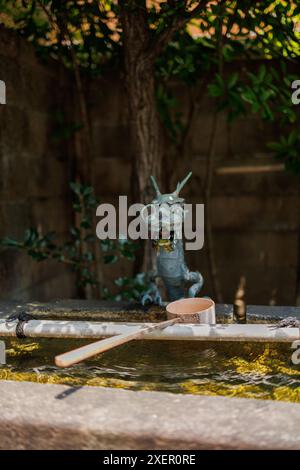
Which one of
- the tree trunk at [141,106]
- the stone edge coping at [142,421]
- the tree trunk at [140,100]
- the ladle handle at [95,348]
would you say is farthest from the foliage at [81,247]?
the stone edge coping at [142,421]

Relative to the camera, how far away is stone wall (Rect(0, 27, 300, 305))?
3930 millimetres

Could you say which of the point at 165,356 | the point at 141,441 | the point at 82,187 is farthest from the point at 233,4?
the point at 141,441

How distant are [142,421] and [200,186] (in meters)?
2.91

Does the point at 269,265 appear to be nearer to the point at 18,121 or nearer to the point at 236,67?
the point at 236,67

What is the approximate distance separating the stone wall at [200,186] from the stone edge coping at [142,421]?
2.25m

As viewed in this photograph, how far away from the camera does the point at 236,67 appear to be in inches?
159

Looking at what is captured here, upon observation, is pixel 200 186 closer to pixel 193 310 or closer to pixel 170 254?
pixel 170 254

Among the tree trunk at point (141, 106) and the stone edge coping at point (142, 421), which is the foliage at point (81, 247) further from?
the stone edge coping at point (142, 421)

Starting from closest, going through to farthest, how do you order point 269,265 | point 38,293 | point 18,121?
point 18,121 → point 38,293 → point 269,265

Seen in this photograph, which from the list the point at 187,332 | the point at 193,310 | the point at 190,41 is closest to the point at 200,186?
the point at 190,41

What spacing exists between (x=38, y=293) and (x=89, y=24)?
1891 mm

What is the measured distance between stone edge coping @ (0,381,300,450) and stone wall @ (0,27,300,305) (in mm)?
2249
